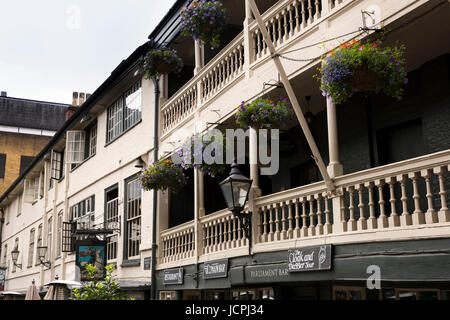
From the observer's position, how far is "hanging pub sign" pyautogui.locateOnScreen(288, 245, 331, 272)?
8.34m

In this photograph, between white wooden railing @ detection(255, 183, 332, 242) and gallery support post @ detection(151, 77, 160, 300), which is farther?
gallery support post @ detection(151, 77, 160, 300)

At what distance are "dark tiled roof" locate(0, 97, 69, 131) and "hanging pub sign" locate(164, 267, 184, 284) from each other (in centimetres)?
3087

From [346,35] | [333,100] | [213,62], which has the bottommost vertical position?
[333,100]

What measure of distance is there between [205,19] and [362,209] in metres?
5.33

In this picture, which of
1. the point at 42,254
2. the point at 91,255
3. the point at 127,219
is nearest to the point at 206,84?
the point at 127,219

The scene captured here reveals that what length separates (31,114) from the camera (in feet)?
140

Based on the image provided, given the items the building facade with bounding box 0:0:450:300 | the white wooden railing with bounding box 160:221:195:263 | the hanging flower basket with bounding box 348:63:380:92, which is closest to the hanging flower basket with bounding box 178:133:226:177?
the building facade with bounding box 0:0:450:300

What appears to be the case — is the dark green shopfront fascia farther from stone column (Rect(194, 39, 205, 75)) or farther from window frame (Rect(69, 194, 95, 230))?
window frame (Rect(69, 194, 95, 230))

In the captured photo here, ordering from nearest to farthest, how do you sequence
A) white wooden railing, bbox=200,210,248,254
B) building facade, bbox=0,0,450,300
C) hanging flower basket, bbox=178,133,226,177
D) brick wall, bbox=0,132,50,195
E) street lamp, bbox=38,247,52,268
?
building facade, bbox=0,0,450,300
hanging flower basket, bbox=178,133,226,177
white wooden railing, bbox=200,210,248,254
street lamp, bbox=38,247,52,268
brick wall, bbox=0,132,50,195

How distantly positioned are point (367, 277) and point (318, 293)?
3.08 metres

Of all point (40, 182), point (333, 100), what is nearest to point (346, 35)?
point (333, 100)

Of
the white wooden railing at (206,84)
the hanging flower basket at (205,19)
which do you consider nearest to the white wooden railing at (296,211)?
the white wooden railing at (206,84)
